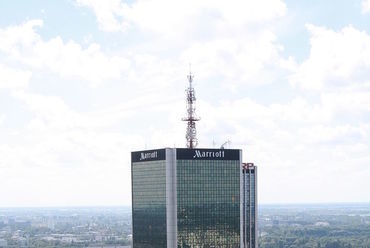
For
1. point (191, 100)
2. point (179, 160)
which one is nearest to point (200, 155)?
point (179, 160)

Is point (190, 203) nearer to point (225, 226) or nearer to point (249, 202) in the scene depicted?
point (225, 226)

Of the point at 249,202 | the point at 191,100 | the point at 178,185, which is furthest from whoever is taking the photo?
the point at 249,202

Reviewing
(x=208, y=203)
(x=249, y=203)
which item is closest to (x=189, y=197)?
(x=208, y=203)

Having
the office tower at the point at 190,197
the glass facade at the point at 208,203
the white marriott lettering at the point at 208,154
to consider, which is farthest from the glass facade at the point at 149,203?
the white marriott lettering at the point at 208,154

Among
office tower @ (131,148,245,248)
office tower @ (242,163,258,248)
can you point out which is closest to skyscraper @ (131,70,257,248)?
office tower @ (131,148,245,248)

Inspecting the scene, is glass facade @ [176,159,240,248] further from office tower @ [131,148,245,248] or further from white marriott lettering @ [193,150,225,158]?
white marriott lettering @ [193,150,225,158]

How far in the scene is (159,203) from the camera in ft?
411

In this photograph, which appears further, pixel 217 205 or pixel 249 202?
pixel 249 202

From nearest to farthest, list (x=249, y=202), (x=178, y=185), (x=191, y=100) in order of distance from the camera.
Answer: (x=178, y=185), (x=191, y=100), (x=249, y=202)

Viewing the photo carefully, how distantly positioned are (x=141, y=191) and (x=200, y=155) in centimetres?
1473

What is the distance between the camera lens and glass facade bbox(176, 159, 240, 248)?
123 metres

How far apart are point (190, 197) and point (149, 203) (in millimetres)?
9067

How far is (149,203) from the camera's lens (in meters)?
128

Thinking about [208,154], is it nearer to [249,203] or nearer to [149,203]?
[149,203]
